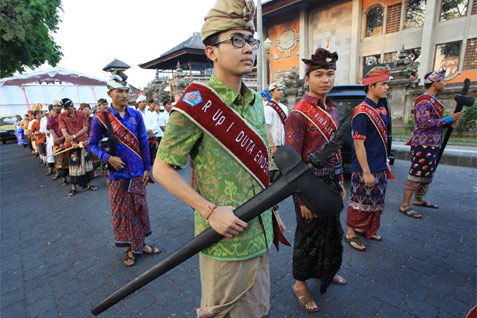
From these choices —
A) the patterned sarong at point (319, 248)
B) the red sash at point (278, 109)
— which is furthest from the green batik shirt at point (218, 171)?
the red sash at point (278, 109)

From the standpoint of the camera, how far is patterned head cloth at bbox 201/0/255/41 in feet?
4.07

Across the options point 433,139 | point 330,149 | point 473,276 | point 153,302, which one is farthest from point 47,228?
point 433,139

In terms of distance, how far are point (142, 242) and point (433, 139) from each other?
175 inches

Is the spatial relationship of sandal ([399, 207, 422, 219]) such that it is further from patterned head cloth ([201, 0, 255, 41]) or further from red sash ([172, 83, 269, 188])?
patterned head cloth ([201, 0, 255, 41])

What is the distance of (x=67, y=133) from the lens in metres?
5.91

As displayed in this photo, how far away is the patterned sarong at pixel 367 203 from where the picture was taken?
320cm

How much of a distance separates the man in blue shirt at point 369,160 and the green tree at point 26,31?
13171mm

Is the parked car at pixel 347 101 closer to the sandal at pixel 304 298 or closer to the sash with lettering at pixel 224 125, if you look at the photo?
the sandal at pixel 304 298

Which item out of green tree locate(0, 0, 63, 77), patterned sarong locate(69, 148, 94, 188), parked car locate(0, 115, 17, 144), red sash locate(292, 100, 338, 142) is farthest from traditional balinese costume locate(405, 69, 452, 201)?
parked car locate(0, 115, 17, 144)

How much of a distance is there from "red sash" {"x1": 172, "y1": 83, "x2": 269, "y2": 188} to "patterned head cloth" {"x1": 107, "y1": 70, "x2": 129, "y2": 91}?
2.09 m

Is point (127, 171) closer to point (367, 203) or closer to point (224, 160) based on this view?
point (224, 160)

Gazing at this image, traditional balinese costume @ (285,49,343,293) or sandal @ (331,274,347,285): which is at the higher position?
traditional balinese costume @ (285,49,343,293)

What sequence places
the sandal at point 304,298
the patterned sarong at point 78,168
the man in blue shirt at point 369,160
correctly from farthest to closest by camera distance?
1. the patterned sarong at point 78,168
2. the man in blue shirt at point 369,160
3. the sandal at point 304,298

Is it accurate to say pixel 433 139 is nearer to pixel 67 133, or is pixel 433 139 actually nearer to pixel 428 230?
pixel 428 230
